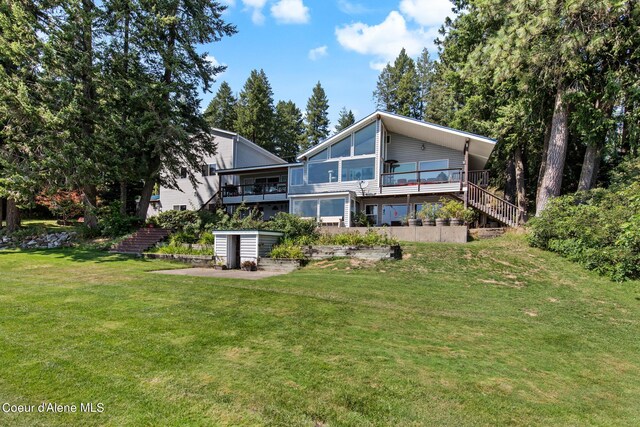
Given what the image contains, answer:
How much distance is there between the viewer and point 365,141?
67.6 feet

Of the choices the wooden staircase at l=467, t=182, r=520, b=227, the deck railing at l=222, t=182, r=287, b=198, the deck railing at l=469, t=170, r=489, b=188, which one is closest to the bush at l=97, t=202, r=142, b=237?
the deck railing at l=222, t=182, r=287, b=198

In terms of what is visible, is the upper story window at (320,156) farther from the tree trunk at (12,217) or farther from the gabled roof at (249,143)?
the tree trunk at (12,217)

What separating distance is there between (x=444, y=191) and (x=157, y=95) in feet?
56.8

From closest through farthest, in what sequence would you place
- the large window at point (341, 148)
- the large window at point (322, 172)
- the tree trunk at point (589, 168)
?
1. the tree trunk at point (589, 168)
2. the large window at point (341, 148)
3. the large window at point (322, 172)

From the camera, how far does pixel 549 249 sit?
12477 mm

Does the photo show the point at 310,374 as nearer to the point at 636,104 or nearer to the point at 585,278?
the point at 585,278

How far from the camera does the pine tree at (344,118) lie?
50531mm

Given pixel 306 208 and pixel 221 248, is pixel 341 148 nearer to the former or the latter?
pixel 306 208

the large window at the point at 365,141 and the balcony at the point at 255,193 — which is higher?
the large window at the point at 365,141

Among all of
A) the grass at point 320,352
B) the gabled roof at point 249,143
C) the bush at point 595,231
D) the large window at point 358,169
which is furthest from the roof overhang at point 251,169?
the bush at point 595,231

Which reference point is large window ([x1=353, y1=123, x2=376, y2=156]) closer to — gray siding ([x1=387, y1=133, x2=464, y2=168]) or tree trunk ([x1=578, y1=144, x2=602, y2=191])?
gray siding ([x1=387, y1=133, x2=464, y2=168])

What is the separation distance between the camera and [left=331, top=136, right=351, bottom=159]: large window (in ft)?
69.6

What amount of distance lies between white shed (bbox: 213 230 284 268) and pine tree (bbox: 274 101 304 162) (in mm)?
31668

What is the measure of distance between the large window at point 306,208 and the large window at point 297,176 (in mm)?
1665
